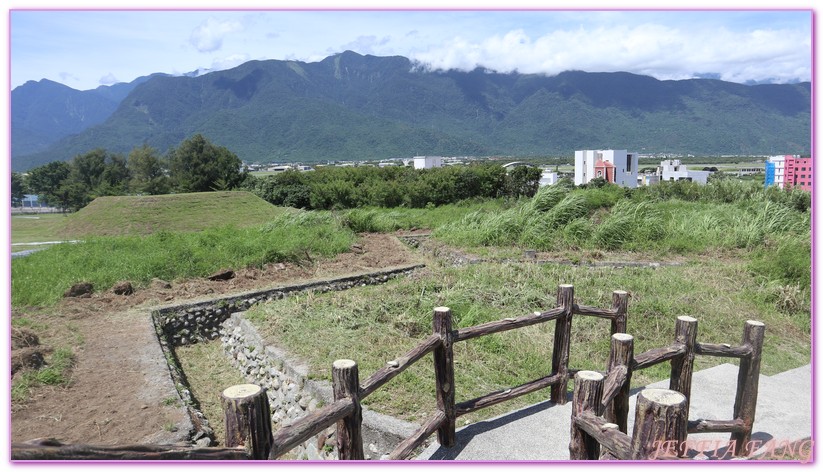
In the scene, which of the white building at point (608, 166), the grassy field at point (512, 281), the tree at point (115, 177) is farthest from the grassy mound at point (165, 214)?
the white building at point (608, 166)

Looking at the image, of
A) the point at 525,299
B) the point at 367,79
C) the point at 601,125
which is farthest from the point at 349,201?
the point at 367,79

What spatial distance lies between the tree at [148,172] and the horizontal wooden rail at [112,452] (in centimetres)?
3269

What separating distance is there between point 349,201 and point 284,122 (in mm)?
98411

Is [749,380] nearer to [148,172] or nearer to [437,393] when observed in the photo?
[437,393]

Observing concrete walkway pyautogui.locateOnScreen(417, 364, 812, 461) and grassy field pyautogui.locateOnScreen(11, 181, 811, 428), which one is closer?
concrete walkway pyautogui.locateOnScreen(417, 364, 812, 461)

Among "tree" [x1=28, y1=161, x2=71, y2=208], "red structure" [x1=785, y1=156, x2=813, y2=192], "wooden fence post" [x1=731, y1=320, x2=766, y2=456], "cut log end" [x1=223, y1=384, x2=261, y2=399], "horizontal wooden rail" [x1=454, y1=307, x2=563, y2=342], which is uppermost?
"tree" [x1=28, y1=161, x2=71, y2=208]

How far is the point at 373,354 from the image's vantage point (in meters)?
5.20

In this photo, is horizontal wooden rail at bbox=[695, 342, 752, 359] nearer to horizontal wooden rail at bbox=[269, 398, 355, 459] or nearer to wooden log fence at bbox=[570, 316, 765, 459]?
wooden log fence at bbox=[570, 316, 765, 459]

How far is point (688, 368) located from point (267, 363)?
4.26 m

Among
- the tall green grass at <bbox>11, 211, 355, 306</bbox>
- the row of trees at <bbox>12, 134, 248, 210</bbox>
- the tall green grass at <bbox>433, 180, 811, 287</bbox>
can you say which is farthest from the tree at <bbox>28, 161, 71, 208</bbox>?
the tall green grass at <bbox>433, 180, 811, 287</bbox>

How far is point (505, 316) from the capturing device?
648cm

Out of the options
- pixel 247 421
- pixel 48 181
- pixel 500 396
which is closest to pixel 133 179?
pixel 48 181

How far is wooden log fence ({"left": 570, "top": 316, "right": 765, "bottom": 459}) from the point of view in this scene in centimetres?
280

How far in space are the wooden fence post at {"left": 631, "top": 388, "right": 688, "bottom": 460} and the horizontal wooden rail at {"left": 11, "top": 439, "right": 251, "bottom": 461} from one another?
1.48m
